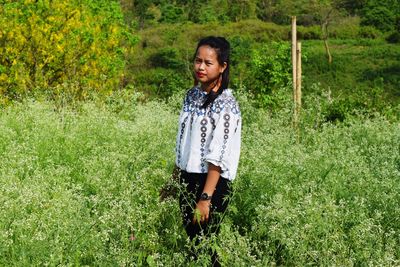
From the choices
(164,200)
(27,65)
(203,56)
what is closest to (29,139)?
(164,200)

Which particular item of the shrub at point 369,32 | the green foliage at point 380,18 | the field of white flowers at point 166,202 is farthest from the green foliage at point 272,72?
the green foliage at point 380,18

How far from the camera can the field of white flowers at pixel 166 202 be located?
3.64m

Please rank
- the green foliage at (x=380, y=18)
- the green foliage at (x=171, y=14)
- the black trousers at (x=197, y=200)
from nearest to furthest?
the black trousers at (x=197, y=200)
the green foliage at (x=380, y=18)
the green foliage at (x=171, y=14)

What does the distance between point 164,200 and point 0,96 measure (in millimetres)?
7404

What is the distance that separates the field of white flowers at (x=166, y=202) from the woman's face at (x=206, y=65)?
95cm

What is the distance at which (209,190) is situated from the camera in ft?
11.6

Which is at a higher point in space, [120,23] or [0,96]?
[120,23]

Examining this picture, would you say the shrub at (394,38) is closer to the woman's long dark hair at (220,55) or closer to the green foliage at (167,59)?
the green foliage at (167,59)

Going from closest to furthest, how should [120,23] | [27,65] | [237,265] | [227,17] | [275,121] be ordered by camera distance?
[237,265] → [275,121] → [27,65] → [120,23] → [227,17]

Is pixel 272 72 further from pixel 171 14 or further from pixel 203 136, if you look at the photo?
pixel 171 14

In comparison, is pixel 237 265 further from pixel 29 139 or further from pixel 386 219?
pixel 29 139

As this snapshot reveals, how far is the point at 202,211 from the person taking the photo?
358cm

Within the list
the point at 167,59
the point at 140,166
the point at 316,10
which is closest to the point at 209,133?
the point at 140,166

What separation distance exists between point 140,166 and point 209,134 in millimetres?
2125
